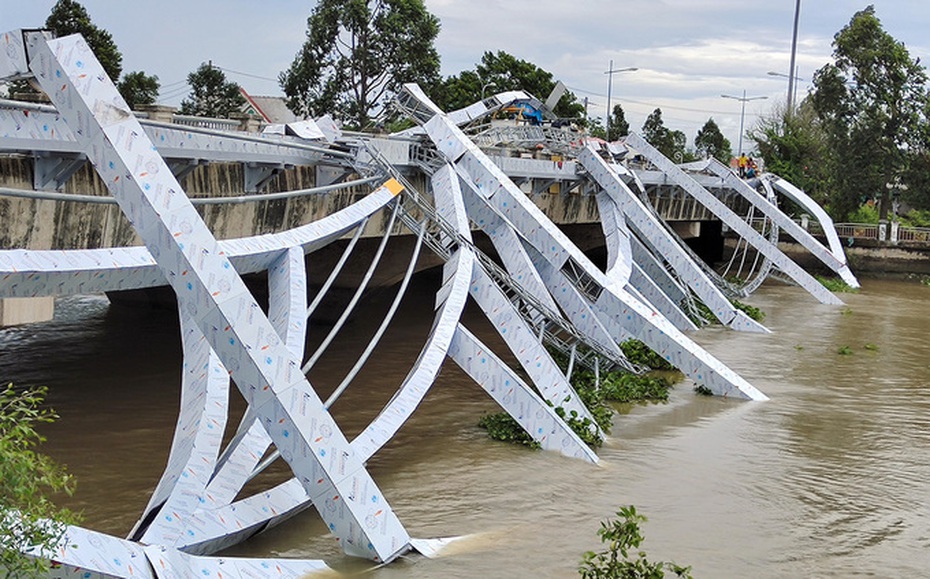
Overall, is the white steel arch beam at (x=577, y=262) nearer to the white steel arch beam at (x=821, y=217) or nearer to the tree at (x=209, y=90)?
the white steel arch beam at (x=821, y=217)

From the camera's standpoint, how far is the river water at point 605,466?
41.3ft

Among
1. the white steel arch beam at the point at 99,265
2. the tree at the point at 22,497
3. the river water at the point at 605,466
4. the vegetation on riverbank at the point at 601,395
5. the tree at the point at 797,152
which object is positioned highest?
the tree at the point at 797,152

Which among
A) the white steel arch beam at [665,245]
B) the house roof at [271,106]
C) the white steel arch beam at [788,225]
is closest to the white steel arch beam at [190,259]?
the white steel arch beam at [665,245]

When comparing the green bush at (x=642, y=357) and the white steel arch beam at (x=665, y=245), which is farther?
the white steel arch beam at (x=665, y=245)

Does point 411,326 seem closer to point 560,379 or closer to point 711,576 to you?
point 560,379

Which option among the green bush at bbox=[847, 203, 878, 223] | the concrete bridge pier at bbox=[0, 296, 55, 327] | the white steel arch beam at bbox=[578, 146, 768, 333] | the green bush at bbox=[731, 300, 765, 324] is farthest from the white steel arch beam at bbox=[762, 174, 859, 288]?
the concrete bridge pier at bbox=[0, 296, 55, 327]

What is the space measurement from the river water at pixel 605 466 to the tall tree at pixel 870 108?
101 feet

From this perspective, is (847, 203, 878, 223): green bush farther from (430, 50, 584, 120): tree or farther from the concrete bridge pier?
the concrete bridge pier

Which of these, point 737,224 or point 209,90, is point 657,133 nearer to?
point 209,90

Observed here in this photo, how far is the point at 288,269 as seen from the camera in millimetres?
14328

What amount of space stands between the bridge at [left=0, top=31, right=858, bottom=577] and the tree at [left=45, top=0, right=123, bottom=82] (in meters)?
28.6

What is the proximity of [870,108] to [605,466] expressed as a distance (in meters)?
43.5

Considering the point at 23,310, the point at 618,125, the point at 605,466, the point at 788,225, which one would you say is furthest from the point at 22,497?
the point at 618,125

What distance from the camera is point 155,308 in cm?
2980
